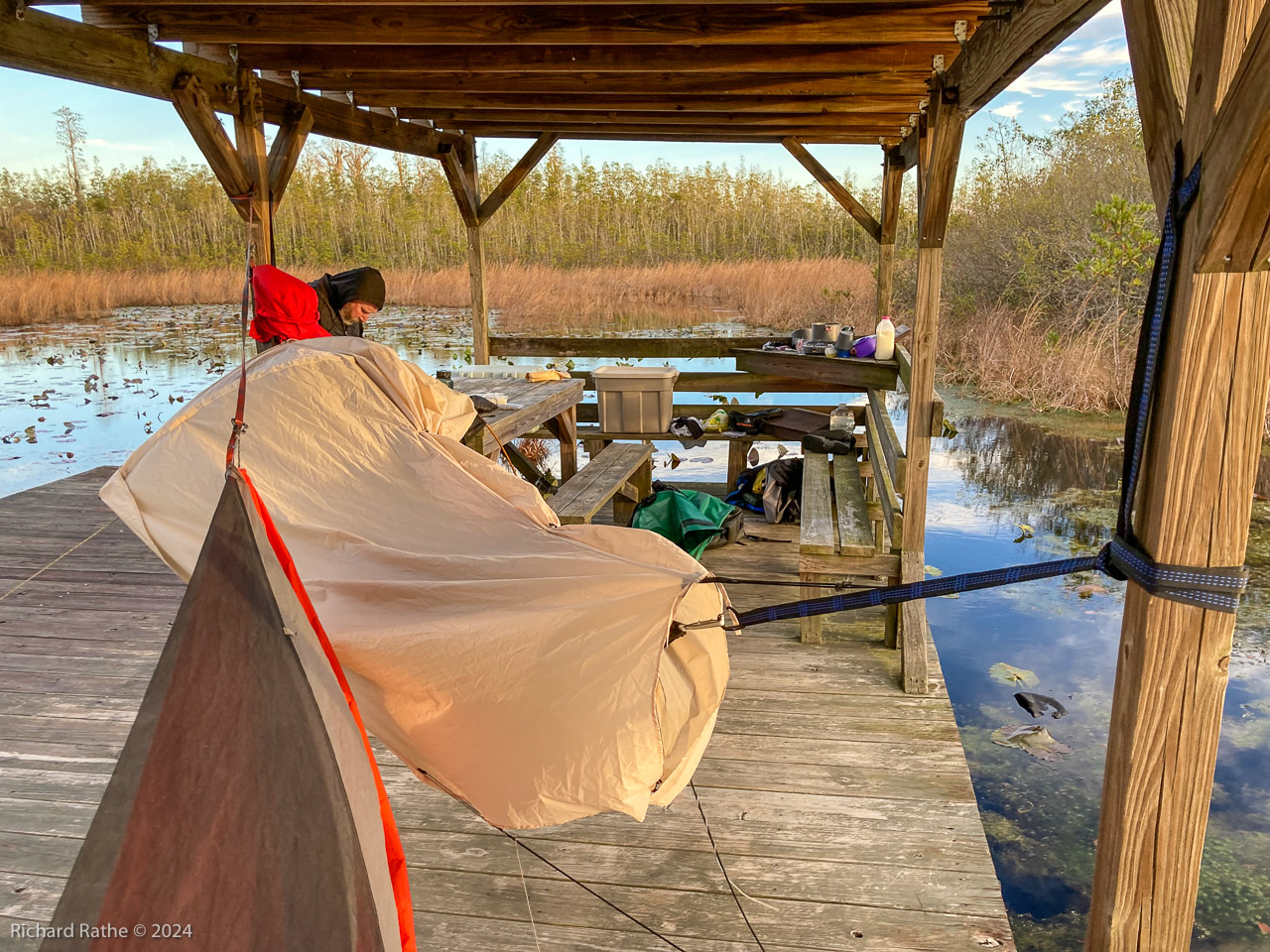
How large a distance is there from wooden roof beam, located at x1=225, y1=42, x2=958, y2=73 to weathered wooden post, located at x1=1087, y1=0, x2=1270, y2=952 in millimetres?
2914

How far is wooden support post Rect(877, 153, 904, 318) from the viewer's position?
7227mm

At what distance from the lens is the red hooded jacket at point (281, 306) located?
3.10 metres

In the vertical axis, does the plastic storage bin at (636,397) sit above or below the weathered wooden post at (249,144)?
below

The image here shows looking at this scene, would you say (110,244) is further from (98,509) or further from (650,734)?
(650,734)

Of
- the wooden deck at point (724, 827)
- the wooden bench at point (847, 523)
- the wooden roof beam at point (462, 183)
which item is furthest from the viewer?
the wooden roof beam at point (462, 183)

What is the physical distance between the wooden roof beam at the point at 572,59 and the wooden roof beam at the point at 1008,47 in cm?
55

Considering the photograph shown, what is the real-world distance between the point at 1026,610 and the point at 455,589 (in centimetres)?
476

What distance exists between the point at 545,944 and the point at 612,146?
20.9m

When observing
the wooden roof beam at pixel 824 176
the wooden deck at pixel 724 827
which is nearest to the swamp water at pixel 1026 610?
the wooden deck at pixel 724 827

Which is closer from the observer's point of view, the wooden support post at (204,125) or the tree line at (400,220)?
the wooden support post at (204,125)

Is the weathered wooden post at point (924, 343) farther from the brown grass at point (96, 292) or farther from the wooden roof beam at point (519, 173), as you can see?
the brown grass at point (96, 292)

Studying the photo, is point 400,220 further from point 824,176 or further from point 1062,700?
point 1062,700

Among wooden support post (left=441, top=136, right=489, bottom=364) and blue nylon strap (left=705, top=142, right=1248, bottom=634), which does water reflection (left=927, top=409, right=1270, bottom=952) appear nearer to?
blue nylon strap (left=705, top=142, right=1248, bottom=634)

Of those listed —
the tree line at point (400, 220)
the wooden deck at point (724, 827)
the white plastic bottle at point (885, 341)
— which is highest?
the tree line at point (400, 220)
